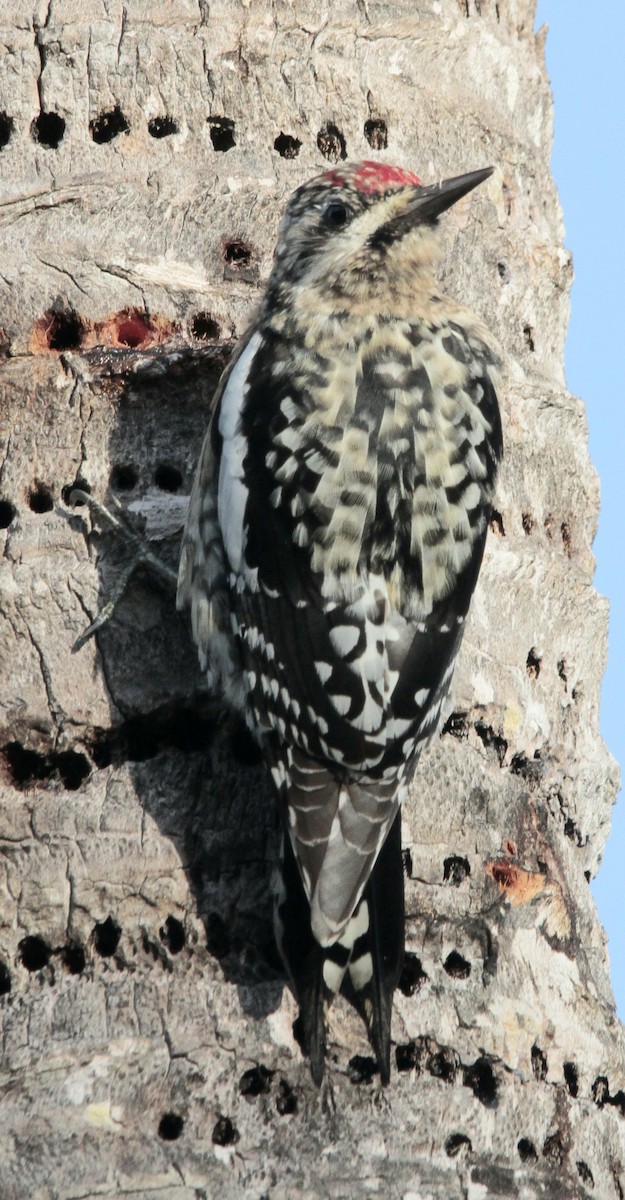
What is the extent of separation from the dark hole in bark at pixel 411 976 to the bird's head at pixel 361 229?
5.21 ft

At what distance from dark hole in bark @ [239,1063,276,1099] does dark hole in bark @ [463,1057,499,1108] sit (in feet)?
1.30

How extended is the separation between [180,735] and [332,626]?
1.32 ft

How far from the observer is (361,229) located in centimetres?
396

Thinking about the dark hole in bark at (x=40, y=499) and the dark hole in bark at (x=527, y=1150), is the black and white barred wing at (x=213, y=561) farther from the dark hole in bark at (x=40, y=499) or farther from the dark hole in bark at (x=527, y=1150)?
the dark hole in bark at (x=527, y=1150)

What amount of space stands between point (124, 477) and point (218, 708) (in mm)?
573

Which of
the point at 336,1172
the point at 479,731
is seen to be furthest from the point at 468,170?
the point at 336,1172

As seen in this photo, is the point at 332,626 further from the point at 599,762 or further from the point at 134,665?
the point at 599,762

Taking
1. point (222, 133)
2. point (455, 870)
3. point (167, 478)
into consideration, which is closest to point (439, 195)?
point (222, 133)

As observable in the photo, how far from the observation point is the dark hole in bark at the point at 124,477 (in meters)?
3.57

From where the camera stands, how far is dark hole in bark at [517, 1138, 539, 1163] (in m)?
3.10

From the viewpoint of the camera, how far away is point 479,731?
139 inches

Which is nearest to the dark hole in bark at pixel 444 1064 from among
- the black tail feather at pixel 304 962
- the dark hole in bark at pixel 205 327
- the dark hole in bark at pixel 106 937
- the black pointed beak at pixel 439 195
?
the black tail feather at pixel 304 962

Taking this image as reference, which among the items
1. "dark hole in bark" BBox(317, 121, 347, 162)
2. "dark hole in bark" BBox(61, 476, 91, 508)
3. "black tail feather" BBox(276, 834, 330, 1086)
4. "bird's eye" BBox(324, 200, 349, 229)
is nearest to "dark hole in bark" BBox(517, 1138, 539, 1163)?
"black tail feather" BBox(276, 834, 330, 1086)

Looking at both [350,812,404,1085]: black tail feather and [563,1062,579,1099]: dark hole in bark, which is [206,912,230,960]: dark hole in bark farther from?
[563,1062,579,1099]: dark hole in bark
